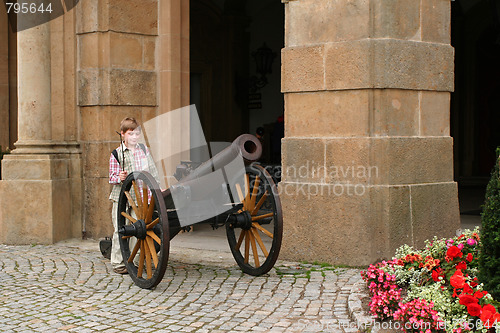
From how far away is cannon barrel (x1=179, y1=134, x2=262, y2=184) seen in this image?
5.24m

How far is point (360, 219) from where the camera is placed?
606 centimetres

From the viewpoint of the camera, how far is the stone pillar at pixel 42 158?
781 centimetres

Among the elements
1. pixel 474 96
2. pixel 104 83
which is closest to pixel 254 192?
pixel 104 83

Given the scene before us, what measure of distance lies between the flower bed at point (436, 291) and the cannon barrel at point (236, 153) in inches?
50.6

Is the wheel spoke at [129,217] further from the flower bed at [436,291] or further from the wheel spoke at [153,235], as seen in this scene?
the flower bed at [436,291]

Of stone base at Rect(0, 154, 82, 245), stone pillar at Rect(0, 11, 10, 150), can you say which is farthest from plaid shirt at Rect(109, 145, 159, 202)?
A: stone pillar at Rect(0, 11, 10, 150)

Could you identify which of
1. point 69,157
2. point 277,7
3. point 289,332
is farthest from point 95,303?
point 277,7

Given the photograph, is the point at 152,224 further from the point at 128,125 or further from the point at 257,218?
the point at 128,125

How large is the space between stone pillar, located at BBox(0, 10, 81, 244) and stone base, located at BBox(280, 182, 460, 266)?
2888 mm

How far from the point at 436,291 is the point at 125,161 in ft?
10.4

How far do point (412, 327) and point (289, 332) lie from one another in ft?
2.59

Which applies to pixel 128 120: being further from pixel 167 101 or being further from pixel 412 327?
pixel 412 327

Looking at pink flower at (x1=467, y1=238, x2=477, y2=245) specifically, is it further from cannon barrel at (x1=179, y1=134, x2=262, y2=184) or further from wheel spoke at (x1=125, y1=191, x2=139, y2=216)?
wheel spoke at (x1=125, y1=191, x2=139, y2=216)

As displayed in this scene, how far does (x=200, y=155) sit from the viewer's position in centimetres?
1332
